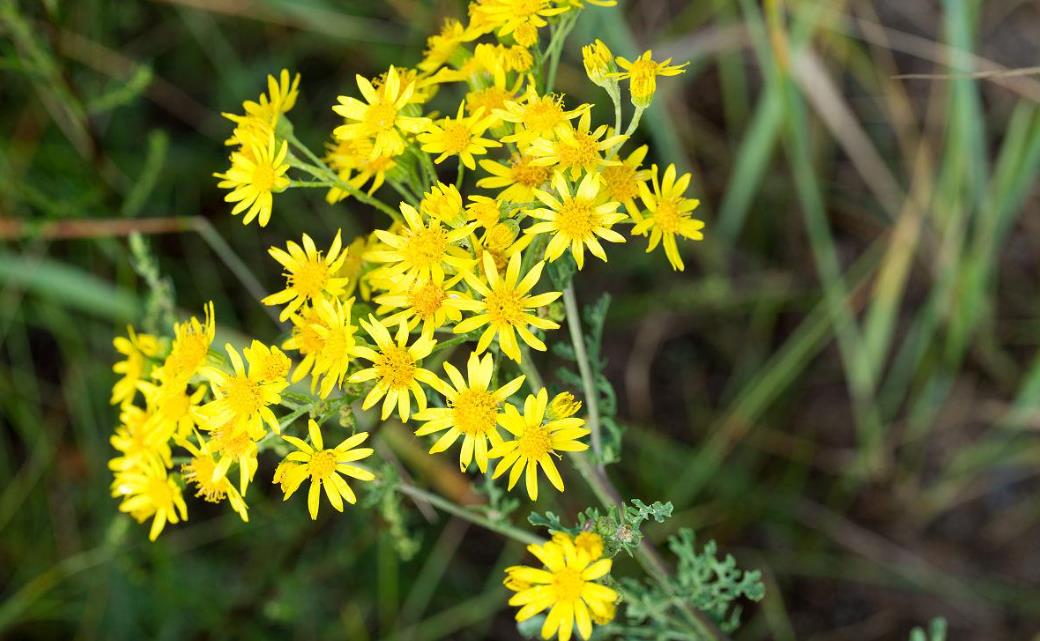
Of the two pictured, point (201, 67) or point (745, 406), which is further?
point (201, 67)

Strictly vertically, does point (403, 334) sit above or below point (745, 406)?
below

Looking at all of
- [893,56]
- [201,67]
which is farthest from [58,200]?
[893,56]

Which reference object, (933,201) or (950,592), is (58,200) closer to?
(933,201)

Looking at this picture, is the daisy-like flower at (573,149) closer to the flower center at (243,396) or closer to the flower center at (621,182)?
the flower center at (621,182)

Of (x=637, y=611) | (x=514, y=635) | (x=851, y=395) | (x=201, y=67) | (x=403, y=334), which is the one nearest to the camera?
(x=403, y=334)

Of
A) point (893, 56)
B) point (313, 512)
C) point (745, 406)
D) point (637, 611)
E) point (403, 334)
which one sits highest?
point (893, 56)

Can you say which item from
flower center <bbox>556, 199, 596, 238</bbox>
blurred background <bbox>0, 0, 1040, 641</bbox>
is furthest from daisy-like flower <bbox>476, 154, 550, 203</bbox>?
blurred background <bbox>0, 0, 1040, 641</bbox>
